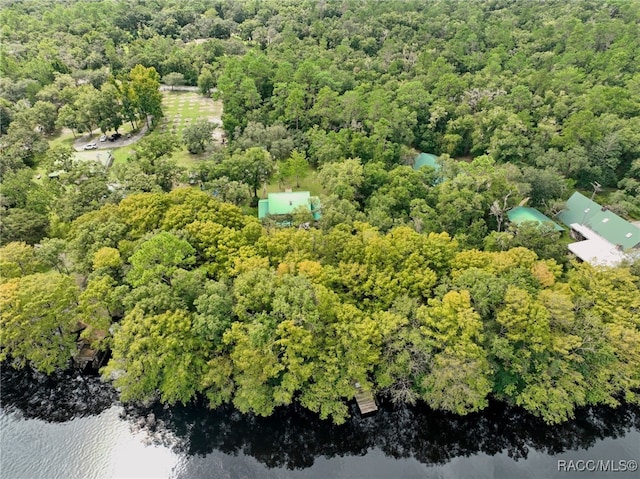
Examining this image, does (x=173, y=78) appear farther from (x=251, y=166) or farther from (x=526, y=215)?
(x=526, y=215)

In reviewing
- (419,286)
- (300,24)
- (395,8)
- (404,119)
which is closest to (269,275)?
(419,286)

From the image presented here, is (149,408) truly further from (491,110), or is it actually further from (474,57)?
(474,57)

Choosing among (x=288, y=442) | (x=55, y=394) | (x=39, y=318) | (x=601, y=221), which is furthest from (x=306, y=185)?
(x=55, y=394)

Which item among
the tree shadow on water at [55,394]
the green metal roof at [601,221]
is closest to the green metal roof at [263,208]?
the tree shadow on water at [55,394]

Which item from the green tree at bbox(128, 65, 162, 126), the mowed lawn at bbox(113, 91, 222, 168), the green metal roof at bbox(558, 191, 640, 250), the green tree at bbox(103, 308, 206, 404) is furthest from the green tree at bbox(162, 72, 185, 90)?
the green metal roof at bbox(558, 191, 640, 250)

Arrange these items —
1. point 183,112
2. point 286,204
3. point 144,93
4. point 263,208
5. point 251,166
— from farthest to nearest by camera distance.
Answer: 1. point 183,112
2. point 144,93
3. point 251,166
4. point 263,208
5. point 286,204

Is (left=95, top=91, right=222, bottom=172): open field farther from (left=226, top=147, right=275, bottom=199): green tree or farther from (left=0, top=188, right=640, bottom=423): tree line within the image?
(left=0, top=188, right=640, bottom=423): tree line

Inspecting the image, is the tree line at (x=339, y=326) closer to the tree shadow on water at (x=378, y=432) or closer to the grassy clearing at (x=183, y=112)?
the tree shadow on water at (x=378, y=432)
